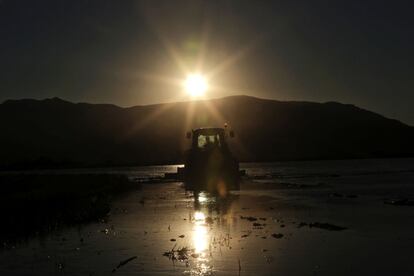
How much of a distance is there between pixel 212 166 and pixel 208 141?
2370 mm

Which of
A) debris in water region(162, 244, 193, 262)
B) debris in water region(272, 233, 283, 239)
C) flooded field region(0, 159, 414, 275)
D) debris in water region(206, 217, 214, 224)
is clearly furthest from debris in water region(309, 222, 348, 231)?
debris in water region(162, 244, 193, 262)

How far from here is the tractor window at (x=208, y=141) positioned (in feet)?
134

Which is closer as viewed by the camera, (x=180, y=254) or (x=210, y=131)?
(x=180, y=254)

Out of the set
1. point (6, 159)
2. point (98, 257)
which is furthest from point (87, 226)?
point (6, 159)

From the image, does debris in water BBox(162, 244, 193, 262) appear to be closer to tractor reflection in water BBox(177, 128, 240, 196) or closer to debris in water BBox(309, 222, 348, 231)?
debris in water BBox(309, 222, 348, 231)

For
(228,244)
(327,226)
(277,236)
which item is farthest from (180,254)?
(327,226)

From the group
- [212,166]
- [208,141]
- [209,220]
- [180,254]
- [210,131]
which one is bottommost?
[180,254]

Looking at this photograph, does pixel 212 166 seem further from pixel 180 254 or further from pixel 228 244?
pixel 180 254

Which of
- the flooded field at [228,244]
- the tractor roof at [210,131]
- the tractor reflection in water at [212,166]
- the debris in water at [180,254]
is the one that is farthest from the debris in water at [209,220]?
the tractor roof at [210,131]

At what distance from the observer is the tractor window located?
40.8m

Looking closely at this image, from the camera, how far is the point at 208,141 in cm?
4119

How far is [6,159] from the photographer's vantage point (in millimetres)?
197500

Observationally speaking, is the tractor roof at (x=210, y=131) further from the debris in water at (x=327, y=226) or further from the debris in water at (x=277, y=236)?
the debris in water at (x=277, y=236)

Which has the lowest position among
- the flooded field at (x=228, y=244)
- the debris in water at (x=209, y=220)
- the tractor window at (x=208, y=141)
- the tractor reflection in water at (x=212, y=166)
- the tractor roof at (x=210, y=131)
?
the flooded field at (x=228, y=244)
